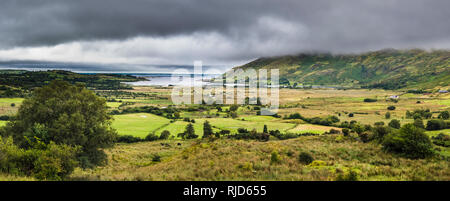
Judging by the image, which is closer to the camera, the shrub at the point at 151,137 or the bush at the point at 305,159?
the bush at the point at 305,159

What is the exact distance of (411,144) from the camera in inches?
1057

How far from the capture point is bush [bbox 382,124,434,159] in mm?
26000

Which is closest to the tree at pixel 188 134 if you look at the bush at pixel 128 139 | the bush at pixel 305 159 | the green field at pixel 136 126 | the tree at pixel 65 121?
the green field at pixel 136 126

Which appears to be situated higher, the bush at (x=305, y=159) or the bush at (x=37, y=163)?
the bush at (x=37, y=163)

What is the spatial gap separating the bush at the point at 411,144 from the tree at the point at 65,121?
32.5 metres

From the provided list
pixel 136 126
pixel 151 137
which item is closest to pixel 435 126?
pixel 151 137

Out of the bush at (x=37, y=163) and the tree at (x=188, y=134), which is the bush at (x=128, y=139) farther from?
the bush at (x=37, y=163)

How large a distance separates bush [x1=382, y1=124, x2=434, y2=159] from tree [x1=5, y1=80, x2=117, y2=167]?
32524mm

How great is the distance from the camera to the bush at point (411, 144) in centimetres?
2600
